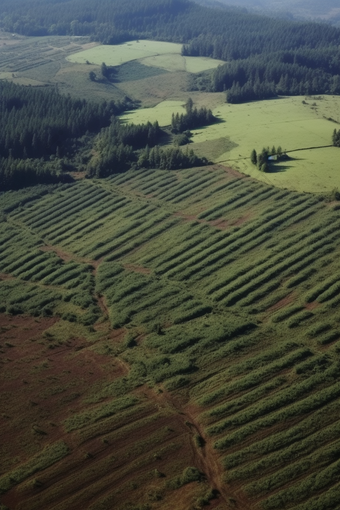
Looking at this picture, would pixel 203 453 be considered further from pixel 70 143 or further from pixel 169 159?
pixel 70 143

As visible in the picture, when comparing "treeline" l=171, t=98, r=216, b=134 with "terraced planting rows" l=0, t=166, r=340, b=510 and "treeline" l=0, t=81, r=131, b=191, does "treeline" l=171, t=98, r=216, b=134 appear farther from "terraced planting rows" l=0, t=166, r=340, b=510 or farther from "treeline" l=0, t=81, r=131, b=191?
"terraced planting rows" l=0, t=166, r=340, b=510

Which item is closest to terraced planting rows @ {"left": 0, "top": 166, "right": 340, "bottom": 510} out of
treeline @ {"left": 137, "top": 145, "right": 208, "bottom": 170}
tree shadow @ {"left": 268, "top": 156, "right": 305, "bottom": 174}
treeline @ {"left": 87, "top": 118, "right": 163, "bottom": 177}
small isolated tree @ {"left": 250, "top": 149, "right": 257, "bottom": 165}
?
tree shadow @ {"left": 268, "top": 156, "right": 305, "bottom": 174}

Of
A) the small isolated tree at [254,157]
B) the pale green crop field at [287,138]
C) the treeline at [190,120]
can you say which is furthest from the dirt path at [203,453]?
the treeline at [190,120]

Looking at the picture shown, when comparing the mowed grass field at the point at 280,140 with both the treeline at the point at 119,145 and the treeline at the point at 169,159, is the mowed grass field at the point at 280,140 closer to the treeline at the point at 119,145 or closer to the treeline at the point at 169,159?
the treeline at the point at 169,159

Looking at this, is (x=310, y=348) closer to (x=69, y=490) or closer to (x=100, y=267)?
(x=69, y=490)

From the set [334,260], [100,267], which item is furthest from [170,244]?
[334,260]
